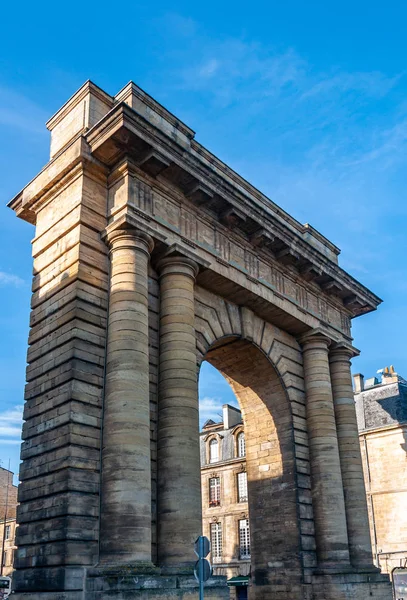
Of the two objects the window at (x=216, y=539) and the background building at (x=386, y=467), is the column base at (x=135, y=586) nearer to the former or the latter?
the background building at (x=386, y=467)

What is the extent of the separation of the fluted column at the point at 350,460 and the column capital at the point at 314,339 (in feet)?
3.62

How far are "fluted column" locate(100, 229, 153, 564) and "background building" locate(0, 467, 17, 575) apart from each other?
135 ft

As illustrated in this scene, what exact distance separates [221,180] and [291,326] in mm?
6044

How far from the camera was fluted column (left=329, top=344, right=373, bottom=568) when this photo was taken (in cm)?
1962

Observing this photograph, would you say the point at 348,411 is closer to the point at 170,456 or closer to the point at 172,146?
the point at 170,456

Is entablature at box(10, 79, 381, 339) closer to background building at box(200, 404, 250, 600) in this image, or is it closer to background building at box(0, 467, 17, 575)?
background building at box(200, 404, 250, 600)

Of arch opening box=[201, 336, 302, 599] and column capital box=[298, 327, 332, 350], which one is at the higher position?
column capital box=[298, 327, 332, 350]

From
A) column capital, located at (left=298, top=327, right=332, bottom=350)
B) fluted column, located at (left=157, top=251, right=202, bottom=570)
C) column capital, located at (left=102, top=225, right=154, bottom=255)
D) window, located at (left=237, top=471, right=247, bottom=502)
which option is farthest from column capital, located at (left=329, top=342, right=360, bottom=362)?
window, located at (left=237, top=471, right=247, bottom=502)

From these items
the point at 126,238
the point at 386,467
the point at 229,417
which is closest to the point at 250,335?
the point at 126,238

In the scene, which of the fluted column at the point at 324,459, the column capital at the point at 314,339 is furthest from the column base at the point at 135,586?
the column capital at the point at 314,339

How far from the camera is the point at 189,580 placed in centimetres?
1300

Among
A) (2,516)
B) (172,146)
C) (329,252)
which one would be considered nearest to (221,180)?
(172,146)

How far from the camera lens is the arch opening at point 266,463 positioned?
61.9 ft

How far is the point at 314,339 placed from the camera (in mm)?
21531
